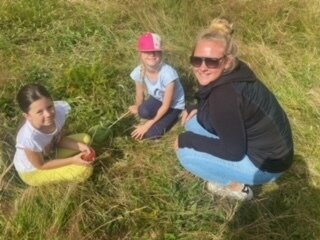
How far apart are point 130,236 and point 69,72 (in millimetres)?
1534

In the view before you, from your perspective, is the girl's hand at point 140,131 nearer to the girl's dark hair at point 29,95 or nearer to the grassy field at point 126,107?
the grassy field at point 126,107

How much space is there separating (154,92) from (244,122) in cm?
119

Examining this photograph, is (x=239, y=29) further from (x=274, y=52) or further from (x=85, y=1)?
(x=85, y=1)

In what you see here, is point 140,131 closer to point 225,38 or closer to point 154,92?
point 154,92

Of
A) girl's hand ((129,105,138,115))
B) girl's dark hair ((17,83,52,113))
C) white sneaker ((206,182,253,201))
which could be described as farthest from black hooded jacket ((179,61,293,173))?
girl's dark hair ((17,83,52,113))

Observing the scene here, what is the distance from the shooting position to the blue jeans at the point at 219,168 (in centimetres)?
304

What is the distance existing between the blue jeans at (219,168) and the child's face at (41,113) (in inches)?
34.9

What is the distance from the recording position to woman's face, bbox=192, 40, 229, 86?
9.16ft

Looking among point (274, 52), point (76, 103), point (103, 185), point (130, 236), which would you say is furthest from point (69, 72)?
point (274, 52)

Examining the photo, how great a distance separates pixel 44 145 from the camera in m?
3.14

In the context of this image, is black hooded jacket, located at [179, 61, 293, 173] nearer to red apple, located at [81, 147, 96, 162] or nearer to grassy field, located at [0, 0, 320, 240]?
grassy field, located at [0, 0, 320, 240]

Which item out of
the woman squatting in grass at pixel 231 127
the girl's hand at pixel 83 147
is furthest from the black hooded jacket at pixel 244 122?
the girl's hand at pixel 83 147

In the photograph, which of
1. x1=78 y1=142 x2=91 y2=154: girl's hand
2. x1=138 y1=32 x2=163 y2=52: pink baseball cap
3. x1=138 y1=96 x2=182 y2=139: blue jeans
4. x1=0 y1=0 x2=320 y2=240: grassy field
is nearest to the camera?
x1=0 y1=0 x2=320 y2=240: grassy field

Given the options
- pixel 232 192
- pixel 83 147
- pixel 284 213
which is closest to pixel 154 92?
pixel 83 147
